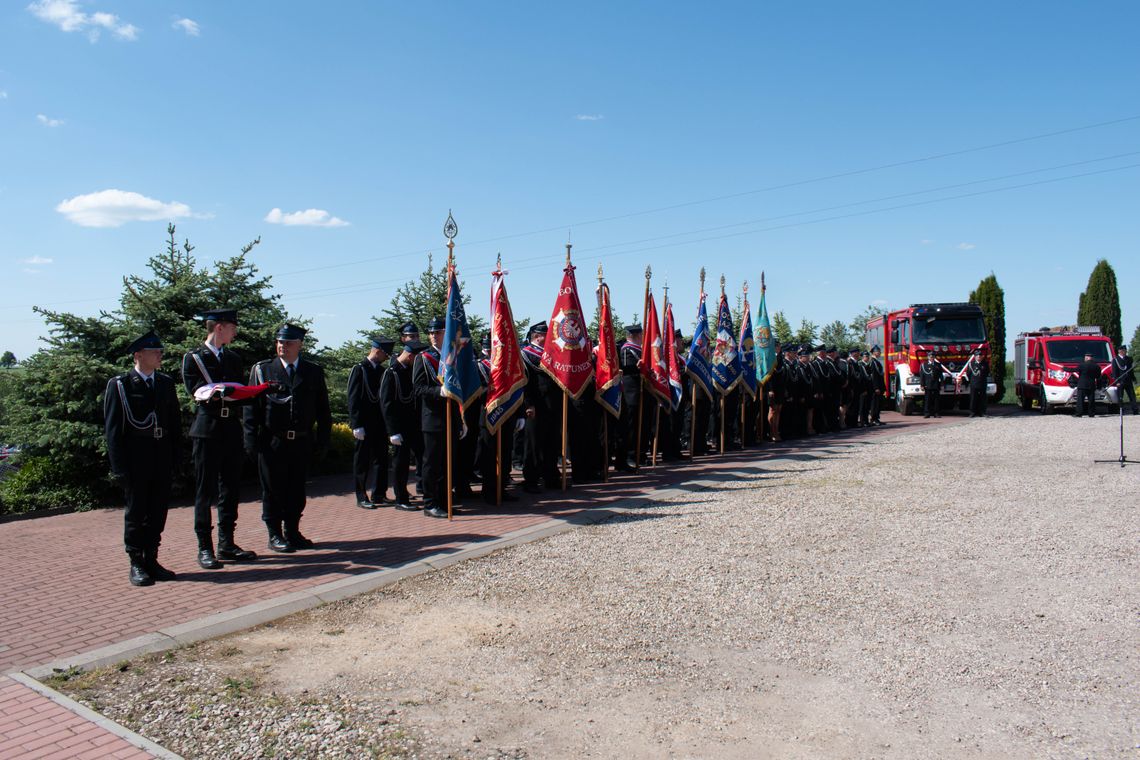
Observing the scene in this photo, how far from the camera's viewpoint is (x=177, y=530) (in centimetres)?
818

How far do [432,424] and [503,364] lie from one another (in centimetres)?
117

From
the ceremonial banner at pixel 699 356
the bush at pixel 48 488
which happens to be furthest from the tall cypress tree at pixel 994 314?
the bush at pixel 48 488

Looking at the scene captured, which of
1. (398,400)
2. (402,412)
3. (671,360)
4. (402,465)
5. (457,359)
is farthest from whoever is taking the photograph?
(671,360)

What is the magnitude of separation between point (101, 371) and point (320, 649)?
21.2 feet

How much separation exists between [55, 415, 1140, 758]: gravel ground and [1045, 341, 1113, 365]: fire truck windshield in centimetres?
1624

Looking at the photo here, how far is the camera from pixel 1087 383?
2058cm

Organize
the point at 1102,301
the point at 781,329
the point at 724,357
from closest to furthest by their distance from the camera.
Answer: the point at 724,357 < the point at 781,329 < the point at 1102,301

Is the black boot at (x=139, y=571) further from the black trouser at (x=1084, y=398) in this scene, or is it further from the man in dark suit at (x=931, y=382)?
the black trouser at (x=1084, y=398)

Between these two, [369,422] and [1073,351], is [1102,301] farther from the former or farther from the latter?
[369,422]

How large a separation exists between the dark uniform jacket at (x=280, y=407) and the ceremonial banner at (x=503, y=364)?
2.40 m

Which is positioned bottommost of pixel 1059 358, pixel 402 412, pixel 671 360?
pixel 402 412

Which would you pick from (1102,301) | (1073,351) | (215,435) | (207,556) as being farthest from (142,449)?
(1102,301)

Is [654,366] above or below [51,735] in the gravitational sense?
above

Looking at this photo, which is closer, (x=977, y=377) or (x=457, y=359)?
(x=457, y=359)
